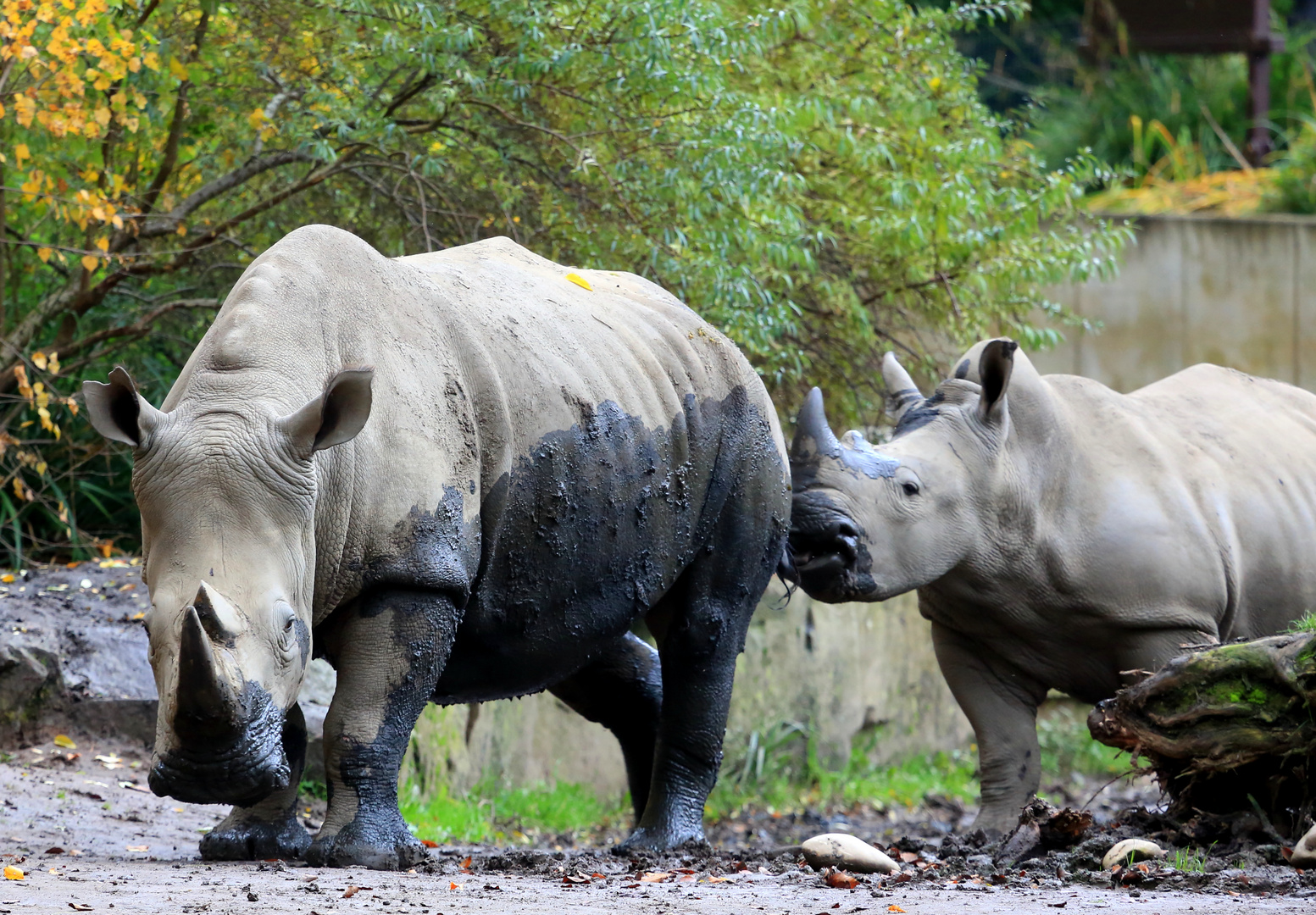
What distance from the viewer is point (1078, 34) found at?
63.9ft

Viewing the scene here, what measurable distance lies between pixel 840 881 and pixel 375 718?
128 cm

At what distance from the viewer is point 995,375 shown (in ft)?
20.0

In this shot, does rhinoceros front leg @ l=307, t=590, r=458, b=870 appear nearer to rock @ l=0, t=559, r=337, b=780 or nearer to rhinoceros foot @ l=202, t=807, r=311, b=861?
rhinoceros foot @ l=202, t=807, r=311, b=861

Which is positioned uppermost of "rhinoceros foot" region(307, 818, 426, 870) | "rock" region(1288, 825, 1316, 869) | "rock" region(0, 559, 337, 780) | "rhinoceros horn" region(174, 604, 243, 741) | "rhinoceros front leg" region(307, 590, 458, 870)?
"rhinoceros horn" region(174, 604, 243, 741)

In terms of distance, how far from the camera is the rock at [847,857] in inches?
189

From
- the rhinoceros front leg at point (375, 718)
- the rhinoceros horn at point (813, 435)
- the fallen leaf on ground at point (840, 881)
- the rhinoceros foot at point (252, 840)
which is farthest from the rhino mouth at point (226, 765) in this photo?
the rhinoceros horn at point (813, 435)

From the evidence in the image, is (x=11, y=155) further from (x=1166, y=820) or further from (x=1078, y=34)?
(x=1078, y=34)

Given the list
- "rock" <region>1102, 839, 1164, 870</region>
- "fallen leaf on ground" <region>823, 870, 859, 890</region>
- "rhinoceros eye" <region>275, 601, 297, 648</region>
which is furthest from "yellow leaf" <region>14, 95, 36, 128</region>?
"rock" <region>1102, 839, 1164, 870</region>

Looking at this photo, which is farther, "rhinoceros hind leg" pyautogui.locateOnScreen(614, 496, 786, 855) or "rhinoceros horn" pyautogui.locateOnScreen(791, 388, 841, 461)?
"rhinoceros horn" pyautogui.locateOnScreen(791, 388, 841, 461)

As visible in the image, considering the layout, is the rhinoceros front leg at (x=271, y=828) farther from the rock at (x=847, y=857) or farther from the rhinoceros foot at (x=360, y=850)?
the rock at (x=847, y=857)

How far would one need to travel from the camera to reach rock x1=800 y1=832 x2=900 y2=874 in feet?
15.7

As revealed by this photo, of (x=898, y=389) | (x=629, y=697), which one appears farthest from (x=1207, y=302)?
(x=629, y=697)

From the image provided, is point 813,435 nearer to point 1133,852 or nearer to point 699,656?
point 699,656

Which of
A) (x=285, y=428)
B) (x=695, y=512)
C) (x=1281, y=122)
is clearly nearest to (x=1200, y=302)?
(x=1281, y=122)
